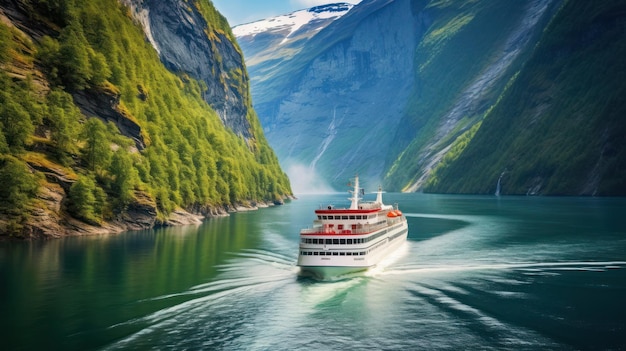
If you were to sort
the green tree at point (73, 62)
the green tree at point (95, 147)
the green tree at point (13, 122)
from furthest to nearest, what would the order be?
the green tree at point (73, 62) < the green tree at point (95, 147) < the green tree at point (13, 122)

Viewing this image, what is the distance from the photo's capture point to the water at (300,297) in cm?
3903

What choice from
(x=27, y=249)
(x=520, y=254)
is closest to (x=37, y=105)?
(x=27, y=249)

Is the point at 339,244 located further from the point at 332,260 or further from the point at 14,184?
the point at 14,184

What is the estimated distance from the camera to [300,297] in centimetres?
5297

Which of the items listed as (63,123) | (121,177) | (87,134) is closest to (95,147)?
(87,134)

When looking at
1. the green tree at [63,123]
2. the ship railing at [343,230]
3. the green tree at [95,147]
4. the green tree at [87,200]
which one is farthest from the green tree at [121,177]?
the ship railing at [343,230]

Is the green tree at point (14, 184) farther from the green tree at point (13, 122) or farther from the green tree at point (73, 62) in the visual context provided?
the green tree at point (73, 62)

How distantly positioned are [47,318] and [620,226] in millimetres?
101216

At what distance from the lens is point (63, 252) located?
75125 millimetres

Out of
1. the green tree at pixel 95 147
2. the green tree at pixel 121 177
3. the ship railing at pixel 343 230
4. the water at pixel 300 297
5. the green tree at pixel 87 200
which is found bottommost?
the water at pixel 300 297

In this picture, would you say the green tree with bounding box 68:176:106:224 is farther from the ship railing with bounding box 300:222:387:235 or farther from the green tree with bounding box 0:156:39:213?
the ship railing with bounding box 300:222:387:235

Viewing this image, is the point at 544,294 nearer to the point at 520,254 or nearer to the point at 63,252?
the point at 520,254

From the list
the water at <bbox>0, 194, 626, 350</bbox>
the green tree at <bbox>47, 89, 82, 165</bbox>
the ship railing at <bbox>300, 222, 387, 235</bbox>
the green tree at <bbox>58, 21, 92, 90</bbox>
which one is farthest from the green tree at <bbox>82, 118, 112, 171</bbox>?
the ship railing at <bbox>300, 222, 387, 235</bbox>

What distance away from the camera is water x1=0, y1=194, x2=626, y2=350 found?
39.0 meters
